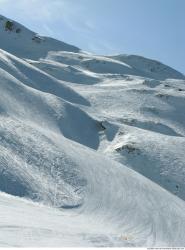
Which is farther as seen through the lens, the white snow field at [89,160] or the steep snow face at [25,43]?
the steep snow face at [25,43]

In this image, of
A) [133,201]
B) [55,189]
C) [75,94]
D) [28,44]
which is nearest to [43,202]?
[55,189]

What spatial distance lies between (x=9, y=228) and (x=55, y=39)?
4508 inches

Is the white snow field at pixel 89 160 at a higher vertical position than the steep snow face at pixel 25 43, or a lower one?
lower

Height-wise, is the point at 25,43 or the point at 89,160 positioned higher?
the point at 25,43

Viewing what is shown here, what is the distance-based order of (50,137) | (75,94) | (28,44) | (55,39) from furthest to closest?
(55,39) < (28,44) < (75,94) < (50,137)

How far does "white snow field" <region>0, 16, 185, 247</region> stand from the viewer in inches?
781

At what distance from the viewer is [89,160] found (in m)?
35.2

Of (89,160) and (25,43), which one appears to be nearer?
(89,160)

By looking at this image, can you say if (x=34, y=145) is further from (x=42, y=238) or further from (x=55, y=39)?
(x=55, y=39)

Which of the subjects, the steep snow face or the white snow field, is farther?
the steep snow face

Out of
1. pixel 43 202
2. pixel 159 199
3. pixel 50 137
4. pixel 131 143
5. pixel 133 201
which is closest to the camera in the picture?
pixel 43 202

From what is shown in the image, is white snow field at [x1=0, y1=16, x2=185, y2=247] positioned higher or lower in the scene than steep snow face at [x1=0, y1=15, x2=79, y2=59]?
lower

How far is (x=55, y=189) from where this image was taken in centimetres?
2706

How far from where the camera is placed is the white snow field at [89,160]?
19.8 m
